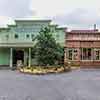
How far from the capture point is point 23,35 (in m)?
29.3

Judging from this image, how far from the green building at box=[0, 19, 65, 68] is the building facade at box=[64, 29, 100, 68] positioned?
1.23 meters

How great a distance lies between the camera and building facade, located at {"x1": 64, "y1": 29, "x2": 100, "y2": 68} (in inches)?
1152

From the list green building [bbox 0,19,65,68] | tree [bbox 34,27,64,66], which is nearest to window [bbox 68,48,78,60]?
green building [bbox 0,19,65,68]

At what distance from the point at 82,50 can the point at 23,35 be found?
26.0 feet

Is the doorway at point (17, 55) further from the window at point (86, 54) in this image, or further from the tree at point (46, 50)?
the window at point (86, 54)

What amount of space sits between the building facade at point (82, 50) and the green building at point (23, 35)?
1232 millimetres

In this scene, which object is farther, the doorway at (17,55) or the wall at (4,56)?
the doorway at (17,55)

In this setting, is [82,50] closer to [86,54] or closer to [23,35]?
[86,54]

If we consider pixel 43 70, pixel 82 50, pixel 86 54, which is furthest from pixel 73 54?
pixel 43 70

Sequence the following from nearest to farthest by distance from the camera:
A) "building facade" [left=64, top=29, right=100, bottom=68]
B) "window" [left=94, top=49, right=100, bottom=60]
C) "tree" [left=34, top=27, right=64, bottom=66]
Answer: "tree" [left=34, top=27, right=64, bottom=66] → "building facade" [left=64, top=29, right=100, bottom=68] → "window" [left=94, top=49, right=100, bottom=60]

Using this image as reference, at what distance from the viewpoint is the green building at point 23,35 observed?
2873 cm

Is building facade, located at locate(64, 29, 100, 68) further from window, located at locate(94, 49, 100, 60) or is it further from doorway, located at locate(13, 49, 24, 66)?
doorway, located at locate(13, 49, 24, 66)

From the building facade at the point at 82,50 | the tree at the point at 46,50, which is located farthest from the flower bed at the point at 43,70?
the building facade at the point at 82,50

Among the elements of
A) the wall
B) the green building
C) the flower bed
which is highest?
the green building
